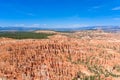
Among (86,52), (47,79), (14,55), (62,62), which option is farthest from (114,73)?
(14,55)

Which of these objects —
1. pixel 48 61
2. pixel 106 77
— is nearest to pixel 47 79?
pixel 48 61

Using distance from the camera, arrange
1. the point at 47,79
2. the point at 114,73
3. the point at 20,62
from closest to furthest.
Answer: the point at 47,79, the point at 20,62, the point at 114,73

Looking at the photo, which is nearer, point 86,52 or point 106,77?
point 106,77

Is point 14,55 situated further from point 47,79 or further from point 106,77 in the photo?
point 106,77

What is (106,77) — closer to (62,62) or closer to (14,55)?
(62,62)

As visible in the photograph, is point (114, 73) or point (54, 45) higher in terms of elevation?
point (54, 45)

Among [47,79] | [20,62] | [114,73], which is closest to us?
[47,79]
